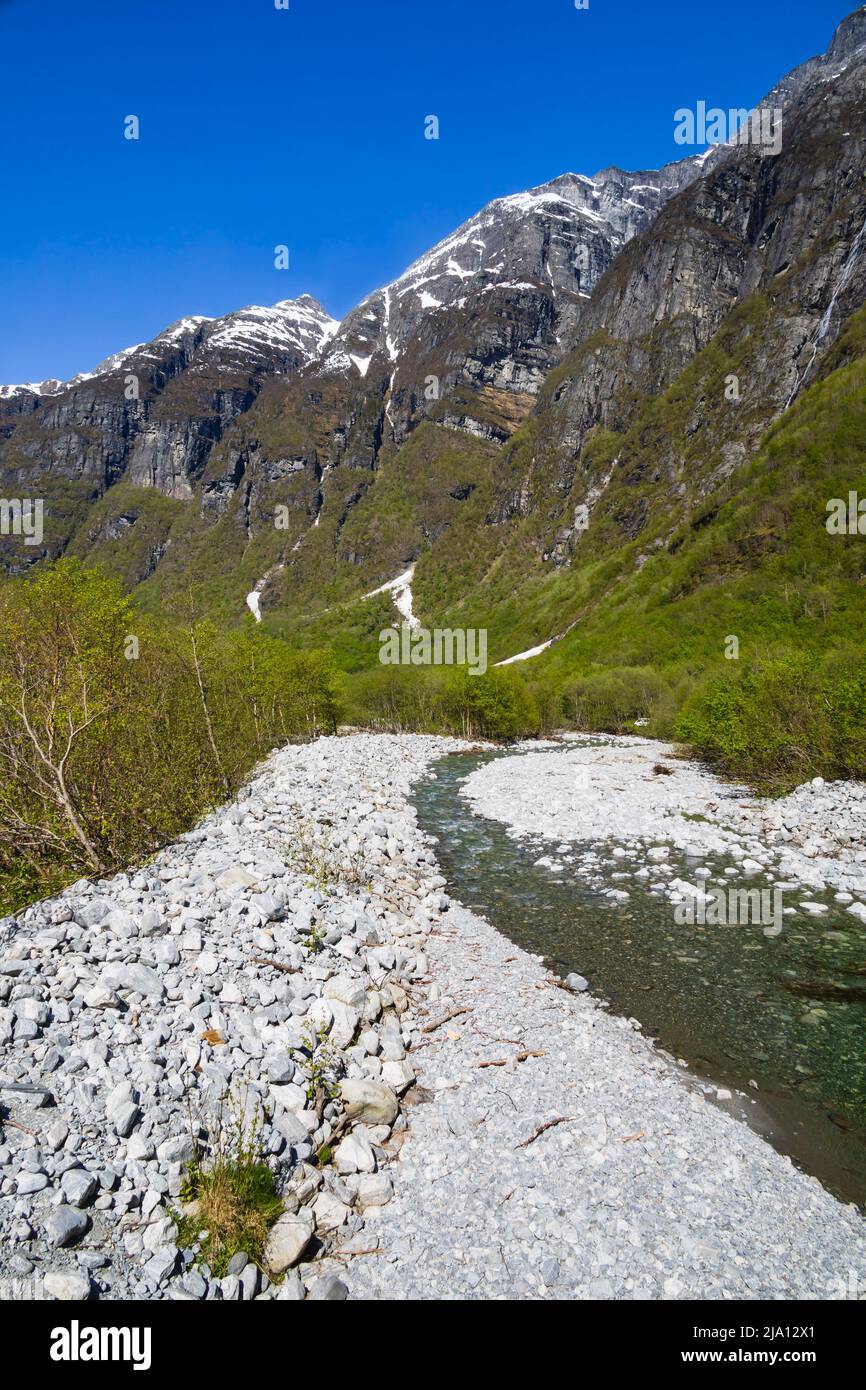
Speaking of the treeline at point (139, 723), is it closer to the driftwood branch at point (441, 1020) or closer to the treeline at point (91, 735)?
the treeline at point (91, 735)

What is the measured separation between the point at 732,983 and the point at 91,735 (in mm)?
13831

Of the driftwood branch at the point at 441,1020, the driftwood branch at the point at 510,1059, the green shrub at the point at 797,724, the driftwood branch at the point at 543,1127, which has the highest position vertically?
the green shrub at the point at 797,724

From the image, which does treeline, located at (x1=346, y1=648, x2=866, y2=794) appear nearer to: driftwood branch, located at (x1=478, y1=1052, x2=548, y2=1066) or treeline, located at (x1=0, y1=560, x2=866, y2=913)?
treeline, located at (x1=0, y1=560, x2=866, y2=913)

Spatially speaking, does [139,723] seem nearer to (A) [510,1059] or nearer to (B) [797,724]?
(A) [510,1059]

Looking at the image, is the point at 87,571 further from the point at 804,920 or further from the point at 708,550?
the point at 708,550

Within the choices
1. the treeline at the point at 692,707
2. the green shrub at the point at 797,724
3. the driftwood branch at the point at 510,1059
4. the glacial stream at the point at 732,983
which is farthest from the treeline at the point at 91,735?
the treeline at the point at 692,707

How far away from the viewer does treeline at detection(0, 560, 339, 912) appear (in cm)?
1162

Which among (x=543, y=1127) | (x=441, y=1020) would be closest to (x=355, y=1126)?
(x=543, y=1127)

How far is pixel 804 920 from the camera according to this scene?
13984mm

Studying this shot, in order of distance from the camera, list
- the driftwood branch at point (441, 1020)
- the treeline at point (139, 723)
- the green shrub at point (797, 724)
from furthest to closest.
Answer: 1. the green shrub at point (797, 724)
2. the treeline at point (139, 723)
3. the driftwood branch at point (441, 1020)

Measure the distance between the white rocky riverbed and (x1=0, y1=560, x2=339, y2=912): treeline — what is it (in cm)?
249

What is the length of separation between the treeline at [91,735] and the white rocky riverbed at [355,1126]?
2.49m

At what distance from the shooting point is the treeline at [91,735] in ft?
38.1

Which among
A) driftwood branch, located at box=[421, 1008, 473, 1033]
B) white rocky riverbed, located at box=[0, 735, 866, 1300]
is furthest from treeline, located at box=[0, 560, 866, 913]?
driftwood branch, located at box=[421, 1008, 473, 1033]
